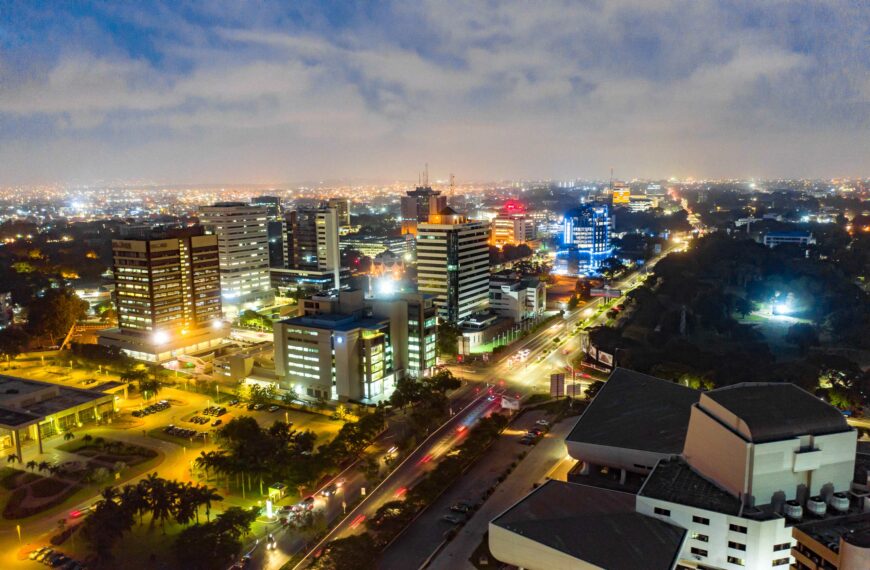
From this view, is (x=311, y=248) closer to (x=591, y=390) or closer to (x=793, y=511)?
(x=591, y=390)

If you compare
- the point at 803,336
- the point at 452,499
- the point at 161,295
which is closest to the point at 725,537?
the point at 452,499

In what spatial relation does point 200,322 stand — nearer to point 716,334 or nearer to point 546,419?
point 546,419

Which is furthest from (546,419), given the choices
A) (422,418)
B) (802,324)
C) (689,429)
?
(802,324)

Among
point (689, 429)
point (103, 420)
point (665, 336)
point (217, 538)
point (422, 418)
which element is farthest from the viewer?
point (665, 336)

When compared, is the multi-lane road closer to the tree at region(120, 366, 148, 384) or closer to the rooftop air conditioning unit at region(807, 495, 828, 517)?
the rooftop air conditioning unit at region(807, 495, 828, 517)

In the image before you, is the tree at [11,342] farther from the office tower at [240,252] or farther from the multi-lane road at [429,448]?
the multi-lane road at [429,448]
